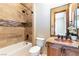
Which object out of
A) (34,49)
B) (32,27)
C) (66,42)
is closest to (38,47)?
(34,49)

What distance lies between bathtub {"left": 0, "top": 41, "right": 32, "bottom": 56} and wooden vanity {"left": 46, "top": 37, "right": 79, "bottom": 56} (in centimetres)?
36

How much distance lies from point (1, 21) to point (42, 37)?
2.79 ft

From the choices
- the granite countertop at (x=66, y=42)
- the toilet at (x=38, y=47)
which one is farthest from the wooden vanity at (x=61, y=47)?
the toilet at (x=38, y=47)

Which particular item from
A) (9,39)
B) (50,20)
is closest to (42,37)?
(50,20)

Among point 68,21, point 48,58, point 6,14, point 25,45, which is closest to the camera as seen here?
point 48,58

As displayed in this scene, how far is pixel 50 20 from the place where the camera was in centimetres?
193

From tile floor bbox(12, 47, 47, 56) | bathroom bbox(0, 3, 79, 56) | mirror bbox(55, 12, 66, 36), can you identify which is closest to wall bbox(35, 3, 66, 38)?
bathroom bbox(0, 3, 79, 56)

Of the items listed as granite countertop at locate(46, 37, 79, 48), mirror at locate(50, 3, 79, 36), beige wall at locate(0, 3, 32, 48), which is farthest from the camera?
beige wall at locate(0, 3, 32, 48)

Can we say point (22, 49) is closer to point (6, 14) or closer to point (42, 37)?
point (42, 37)

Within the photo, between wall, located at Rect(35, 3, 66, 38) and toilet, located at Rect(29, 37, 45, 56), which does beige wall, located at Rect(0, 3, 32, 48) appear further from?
toilet, located at Rect(29, 37, 45, 56)

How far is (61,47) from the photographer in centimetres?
188

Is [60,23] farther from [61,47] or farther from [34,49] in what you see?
[34,49]

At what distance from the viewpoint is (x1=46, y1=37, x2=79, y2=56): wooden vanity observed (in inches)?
69.4

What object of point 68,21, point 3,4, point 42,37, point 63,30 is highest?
point 3,4
